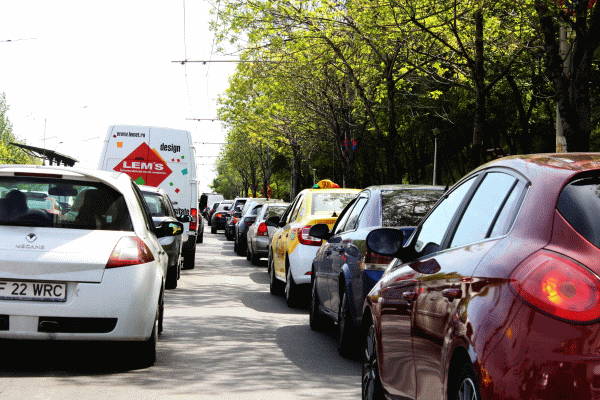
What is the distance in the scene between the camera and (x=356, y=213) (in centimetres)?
916

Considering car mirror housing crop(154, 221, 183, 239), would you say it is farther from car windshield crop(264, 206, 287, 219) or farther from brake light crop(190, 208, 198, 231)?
car windshield crop(264, 206, 287, 219)

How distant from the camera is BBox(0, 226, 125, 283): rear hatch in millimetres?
6773

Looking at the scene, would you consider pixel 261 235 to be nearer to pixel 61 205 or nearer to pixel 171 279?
pixel 171 279

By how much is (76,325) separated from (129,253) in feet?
2.16

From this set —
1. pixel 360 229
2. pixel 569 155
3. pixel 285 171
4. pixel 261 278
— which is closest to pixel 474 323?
pixel 569 155

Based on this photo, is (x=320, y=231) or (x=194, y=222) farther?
(x=194, y=222)

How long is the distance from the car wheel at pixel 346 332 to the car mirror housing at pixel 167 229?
6.12ft

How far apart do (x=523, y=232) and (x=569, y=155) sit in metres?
0.64

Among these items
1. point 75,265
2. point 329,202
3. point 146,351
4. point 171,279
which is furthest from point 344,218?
point 171,279

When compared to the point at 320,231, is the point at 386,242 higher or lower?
higher

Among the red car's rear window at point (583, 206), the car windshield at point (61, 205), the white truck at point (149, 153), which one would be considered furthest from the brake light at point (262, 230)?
the red car's rear window at point (583, 206)

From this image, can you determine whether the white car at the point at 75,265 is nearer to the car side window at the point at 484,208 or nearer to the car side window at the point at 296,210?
the car side window at the point at 484,208

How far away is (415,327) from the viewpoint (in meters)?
4.25

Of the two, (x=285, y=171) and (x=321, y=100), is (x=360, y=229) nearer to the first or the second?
(x=321, y=100)
